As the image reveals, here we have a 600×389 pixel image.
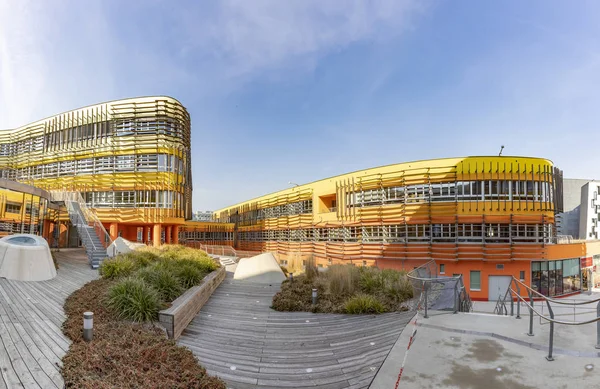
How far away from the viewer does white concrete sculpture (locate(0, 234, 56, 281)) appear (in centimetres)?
1239

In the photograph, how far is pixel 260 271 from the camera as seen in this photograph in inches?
651

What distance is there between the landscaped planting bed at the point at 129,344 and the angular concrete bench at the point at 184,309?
28 cm

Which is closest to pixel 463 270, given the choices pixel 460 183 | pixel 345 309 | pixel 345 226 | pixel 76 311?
pixel 460 183

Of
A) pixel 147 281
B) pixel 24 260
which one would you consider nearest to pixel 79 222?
pixel 24 260

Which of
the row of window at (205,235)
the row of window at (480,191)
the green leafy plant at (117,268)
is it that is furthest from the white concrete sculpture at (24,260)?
→ the row of window at (205,235)

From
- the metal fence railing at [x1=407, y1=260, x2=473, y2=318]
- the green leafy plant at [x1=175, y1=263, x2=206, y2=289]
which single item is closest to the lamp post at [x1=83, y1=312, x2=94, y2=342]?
the green leafy plant at [x1=175, y1=263, x2=206, y2=289]

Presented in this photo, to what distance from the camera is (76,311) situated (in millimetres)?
8633

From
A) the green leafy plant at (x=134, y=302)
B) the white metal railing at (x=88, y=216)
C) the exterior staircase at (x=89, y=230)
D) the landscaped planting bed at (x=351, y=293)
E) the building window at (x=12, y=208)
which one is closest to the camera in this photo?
the green leafy plant at (x=134, y=302)

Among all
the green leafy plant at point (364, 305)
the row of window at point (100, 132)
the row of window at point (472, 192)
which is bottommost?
the green leafy plant at point (364, 305)

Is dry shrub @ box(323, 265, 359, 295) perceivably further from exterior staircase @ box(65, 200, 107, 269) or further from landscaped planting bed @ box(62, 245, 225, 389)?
exterior staircase @ box(65, 200, 107, 269)

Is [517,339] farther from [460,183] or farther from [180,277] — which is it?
[460,183]

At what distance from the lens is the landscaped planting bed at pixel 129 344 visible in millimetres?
5242

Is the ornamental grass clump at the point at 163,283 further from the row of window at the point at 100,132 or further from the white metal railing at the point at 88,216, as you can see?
the row of window at the point at 100,132

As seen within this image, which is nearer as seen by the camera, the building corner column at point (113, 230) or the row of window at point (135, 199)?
the row of window at point (135, 199)
